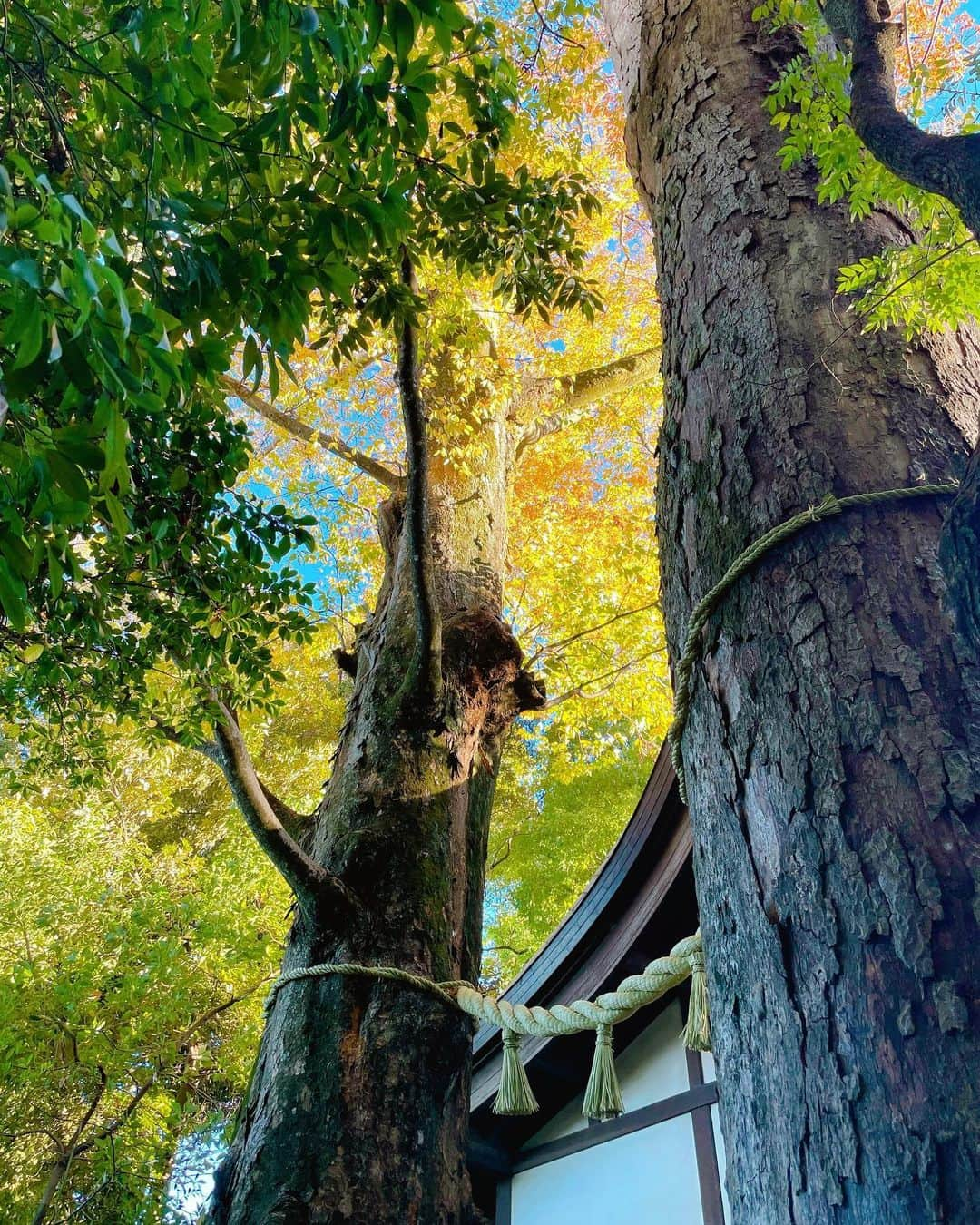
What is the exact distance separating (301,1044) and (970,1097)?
2089 millimetres

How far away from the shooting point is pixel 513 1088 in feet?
8.99

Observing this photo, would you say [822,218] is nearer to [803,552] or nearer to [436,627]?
[803,552]

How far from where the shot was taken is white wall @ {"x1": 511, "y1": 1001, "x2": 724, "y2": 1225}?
12.2ft

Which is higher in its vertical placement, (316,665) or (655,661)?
(316,665)

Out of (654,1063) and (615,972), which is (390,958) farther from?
(654,1063)

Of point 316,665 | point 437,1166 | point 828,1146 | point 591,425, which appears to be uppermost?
point 591,425

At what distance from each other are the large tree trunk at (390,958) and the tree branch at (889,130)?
2.50 meters

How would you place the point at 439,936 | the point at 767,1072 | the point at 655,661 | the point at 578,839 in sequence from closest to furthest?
the point at 767,1072 < the point at 439,936 < the point at 655,661 < the point at 578,839

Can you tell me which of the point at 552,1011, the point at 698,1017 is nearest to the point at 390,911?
the point at 552,1011

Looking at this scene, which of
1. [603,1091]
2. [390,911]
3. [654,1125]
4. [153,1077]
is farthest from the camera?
[153,1077]

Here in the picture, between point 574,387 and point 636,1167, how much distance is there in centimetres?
602

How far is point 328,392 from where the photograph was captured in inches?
338

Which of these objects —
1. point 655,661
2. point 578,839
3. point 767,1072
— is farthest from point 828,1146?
point 578,839

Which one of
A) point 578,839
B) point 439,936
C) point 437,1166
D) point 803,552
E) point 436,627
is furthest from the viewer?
point 578,839
